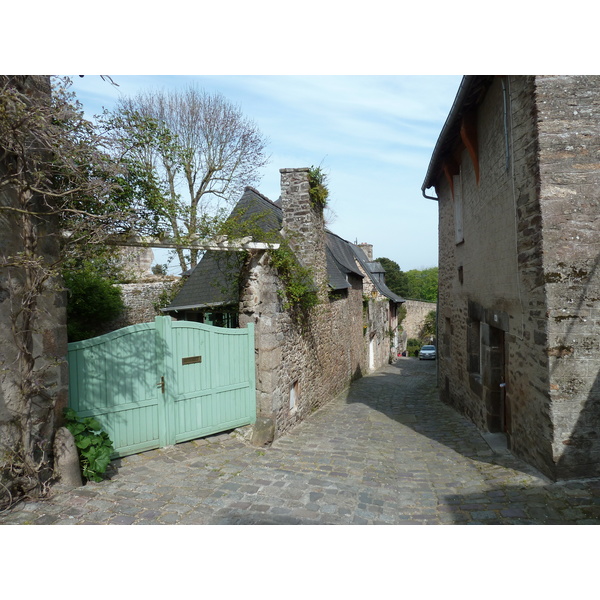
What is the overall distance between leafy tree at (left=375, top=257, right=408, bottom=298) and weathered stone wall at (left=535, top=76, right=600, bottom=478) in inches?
1403

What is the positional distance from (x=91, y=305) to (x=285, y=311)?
22.4 feet

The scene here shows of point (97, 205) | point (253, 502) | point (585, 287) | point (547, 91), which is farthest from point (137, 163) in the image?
point (585, 287)

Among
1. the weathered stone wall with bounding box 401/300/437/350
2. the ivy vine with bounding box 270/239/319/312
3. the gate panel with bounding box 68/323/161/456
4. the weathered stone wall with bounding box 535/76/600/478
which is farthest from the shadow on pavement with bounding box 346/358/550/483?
the weathered stone wall with bounding box 401/300/437/350

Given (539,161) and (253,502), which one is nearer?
(253,502)

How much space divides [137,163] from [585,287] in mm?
4608

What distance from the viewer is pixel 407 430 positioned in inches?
275

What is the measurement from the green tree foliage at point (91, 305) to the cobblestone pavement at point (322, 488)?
693 centimetres

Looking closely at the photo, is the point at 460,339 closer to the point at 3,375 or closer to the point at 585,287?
the point at 585,287

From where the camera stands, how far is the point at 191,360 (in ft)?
16.5

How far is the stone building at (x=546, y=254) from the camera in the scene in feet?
13.3

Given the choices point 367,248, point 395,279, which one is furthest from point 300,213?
point 395,279

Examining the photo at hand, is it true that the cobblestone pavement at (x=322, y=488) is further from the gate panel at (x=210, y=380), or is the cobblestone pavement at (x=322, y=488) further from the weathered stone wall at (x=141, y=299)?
the weathered stone wall at (x=141, y=299)

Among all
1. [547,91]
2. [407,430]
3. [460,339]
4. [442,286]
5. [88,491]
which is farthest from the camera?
[442,286]

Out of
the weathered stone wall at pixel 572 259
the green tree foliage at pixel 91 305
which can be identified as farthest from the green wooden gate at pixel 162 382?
the green tree foliage at pixel 91 305
